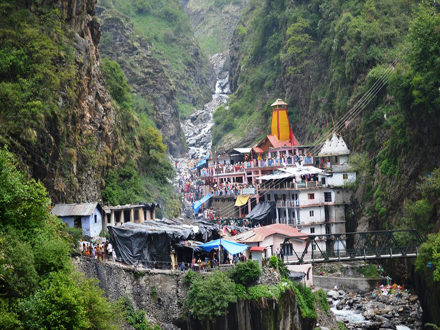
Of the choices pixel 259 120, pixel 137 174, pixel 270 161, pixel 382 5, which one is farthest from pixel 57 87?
pixel 259 120

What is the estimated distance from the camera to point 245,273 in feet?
144

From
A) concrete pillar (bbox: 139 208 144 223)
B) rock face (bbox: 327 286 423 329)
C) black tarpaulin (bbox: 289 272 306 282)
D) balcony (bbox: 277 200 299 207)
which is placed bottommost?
rock face (bbox: 327 286 423 329)

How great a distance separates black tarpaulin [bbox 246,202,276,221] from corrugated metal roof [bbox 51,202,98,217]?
30644 mm

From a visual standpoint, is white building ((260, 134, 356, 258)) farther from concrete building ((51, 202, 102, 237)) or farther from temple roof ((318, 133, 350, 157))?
concrete building ((51, 202, 102, 237))

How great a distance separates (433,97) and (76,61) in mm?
29852

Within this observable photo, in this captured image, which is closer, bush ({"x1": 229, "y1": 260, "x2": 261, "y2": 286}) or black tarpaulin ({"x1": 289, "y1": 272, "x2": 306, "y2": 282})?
bush ({"x1": 229, "y1": 260, "x2": 261, "y2": 286})

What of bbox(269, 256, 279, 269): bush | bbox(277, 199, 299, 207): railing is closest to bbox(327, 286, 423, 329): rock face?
bbox(269, 256, 279, 269): bush

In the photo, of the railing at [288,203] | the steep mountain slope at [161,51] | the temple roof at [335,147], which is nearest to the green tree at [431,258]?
the railing at [288,203]

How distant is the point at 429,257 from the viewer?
47.3 meters

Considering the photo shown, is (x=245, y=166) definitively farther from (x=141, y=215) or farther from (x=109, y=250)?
(x=109, y=250)

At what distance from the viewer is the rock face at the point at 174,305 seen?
41219 millimetres

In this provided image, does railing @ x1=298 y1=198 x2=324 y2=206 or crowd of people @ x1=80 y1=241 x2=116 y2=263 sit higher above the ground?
railing @ x1=298 y1=198 x2=324 y2=206

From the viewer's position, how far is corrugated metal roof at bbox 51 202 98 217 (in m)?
44.6

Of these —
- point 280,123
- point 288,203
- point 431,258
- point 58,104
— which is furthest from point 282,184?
point 58,104
